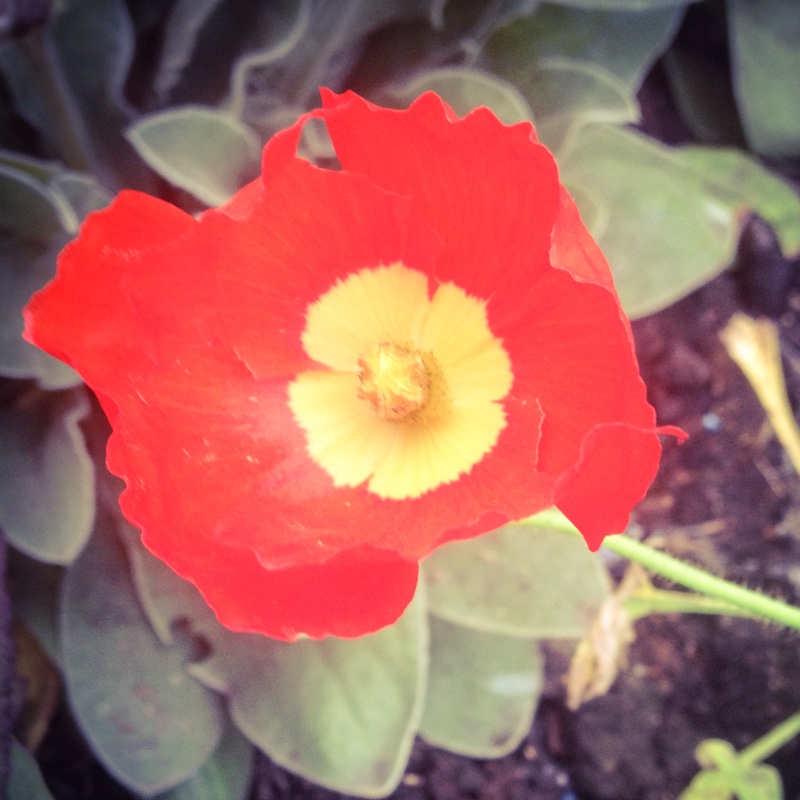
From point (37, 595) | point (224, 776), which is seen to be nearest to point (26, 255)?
point (37, 595)

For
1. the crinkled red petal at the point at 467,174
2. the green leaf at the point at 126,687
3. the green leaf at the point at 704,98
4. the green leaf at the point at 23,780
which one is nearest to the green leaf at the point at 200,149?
the crinkled red petal at the point at 467,174

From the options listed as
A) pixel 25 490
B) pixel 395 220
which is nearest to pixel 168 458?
pixel 395 220

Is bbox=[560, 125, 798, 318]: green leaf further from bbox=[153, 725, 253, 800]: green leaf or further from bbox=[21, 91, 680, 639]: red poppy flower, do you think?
bbox=[153, 725, 253, 800]: green leaf

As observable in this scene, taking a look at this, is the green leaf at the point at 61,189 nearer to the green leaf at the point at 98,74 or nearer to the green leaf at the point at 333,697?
the green leaf at the point at 98,74

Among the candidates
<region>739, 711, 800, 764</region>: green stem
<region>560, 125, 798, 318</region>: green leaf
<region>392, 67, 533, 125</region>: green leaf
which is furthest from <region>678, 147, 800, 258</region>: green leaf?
<region>739, 711, 800, 764</region>: green stem

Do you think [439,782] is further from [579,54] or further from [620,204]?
[579,54]

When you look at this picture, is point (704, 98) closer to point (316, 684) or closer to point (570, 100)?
point (570, 100)
